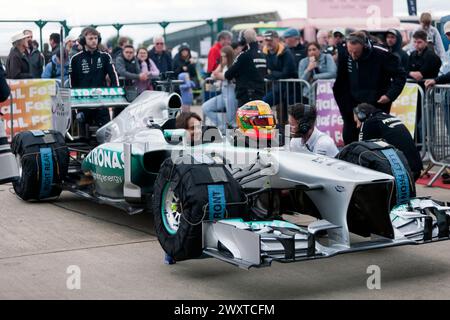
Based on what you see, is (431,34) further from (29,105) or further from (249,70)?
(29,105)

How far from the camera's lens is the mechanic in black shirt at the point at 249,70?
44.2 ft

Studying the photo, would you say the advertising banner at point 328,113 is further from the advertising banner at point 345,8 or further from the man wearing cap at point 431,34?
the advertising banner at point 345,8

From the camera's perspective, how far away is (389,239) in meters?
6.61

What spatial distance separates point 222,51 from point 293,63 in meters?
1.23

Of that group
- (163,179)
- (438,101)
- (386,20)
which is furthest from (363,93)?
(386,20)

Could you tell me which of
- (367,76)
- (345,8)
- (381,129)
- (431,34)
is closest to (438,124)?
(367,76)

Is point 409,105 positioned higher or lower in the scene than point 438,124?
higher

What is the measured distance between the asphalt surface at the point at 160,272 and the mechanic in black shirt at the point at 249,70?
5.15m

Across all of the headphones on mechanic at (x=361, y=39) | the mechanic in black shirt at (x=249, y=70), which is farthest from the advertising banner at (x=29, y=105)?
the headphones on mechanic at (x=361, y=39)

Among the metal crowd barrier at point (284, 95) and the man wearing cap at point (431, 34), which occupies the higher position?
the man wearing cap at point (431, 34)

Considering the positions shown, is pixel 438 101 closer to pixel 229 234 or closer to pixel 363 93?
pixel 363 93

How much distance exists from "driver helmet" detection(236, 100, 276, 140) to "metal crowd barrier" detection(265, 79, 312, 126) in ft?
19.7

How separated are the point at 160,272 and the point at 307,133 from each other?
204cm

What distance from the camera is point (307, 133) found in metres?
8.17
